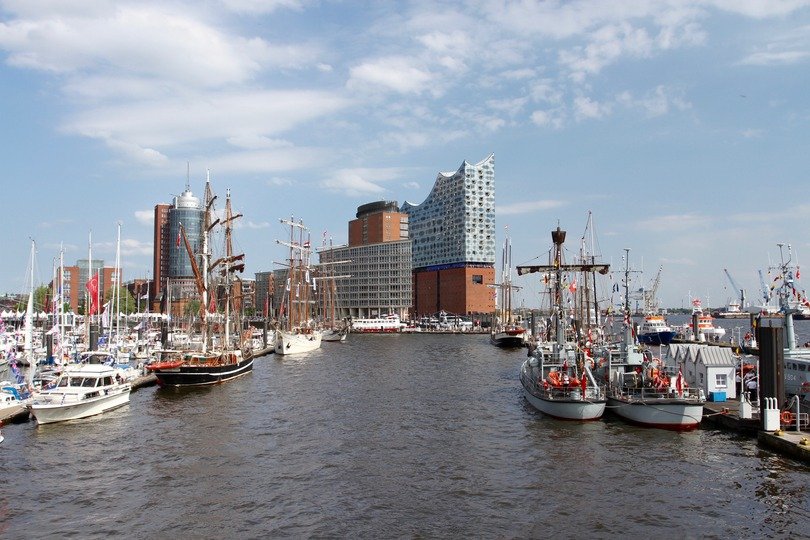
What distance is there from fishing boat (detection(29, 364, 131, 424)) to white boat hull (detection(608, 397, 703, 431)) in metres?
37.2

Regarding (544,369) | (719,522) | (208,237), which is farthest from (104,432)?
(208,237)

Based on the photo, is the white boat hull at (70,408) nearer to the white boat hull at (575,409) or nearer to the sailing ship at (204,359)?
the sailing ship at (204,359)

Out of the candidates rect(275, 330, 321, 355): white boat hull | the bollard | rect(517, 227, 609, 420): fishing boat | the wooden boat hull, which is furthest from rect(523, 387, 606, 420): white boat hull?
rect(275, 330, 321, 355): white boat hull

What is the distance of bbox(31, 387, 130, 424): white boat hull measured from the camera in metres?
41.1

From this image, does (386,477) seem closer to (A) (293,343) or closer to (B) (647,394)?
(B) (647,394)

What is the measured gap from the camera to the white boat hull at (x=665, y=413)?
1513 inches

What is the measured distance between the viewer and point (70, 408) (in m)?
42.9

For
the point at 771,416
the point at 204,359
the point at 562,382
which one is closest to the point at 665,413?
the point at 771,416

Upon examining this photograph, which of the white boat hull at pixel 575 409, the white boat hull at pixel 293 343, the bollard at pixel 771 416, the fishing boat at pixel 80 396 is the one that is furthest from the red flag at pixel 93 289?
the bollard at pixel 771 416

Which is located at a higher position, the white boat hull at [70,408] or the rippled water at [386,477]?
the white boat hull at [70,408]

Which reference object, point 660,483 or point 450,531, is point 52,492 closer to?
point 450,531

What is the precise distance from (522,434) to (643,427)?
25.3 feet

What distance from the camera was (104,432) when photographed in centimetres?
4072

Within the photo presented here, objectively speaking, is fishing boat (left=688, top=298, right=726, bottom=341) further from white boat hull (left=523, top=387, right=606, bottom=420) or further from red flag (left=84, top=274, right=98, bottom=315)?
red flag (left=84, top=274, right=98, bottom=315)
